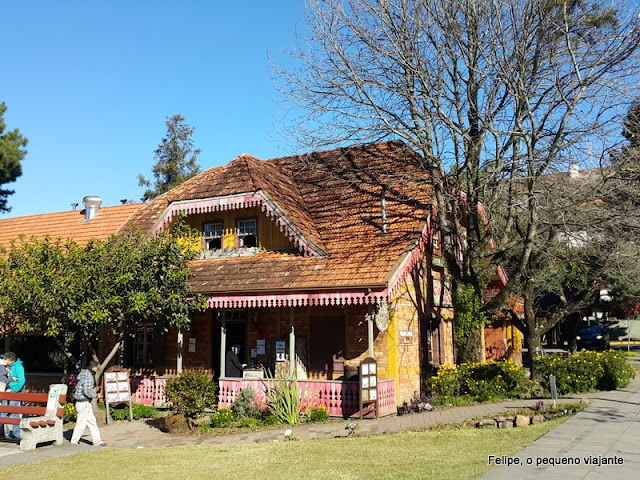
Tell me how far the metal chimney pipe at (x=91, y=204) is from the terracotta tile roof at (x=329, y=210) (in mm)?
2852

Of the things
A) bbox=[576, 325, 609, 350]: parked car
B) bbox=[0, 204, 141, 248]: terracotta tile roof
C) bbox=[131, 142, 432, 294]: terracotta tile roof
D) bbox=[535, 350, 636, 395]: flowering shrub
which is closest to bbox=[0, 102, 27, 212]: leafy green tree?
bbox=[0, 204, 141, 248]: terracotta tile roof

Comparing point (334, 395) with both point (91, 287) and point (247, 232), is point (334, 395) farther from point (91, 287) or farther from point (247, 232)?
point (91, 287)

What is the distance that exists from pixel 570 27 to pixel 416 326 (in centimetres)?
900

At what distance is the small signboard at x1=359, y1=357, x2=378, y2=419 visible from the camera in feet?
44.8

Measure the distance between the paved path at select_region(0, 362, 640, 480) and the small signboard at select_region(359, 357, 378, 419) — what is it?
384mm

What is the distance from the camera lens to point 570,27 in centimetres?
1550

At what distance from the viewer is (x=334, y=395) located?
14484 millimetres

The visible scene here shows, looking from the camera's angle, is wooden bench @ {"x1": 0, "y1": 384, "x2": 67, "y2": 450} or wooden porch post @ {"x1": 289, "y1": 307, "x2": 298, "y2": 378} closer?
wooden bench @ {"x1": 0, "y1": 384, "x2": 67, "y2": 450}

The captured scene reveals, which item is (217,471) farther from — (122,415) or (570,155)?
(570,155)

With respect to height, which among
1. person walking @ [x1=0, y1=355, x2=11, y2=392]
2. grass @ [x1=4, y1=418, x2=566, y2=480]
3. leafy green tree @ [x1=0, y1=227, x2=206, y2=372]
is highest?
leafy green tree @ [x1=0, y1=227, x2=206, y2=372]

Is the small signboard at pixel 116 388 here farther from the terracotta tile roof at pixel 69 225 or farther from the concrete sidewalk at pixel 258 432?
the terracotta tile roof at pixel 69 225

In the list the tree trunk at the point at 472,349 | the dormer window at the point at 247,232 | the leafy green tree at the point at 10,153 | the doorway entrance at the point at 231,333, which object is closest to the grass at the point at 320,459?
the tree trunk at the point at 472,349

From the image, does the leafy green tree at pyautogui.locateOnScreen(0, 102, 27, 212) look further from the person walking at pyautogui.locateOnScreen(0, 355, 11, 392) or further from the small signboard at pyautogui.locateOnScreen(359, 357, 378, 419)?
the small signboard at pyautogui.locateOnScreen(359, 357, 378, 419)

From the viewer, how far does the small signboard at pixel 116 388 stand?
14.9 meters
